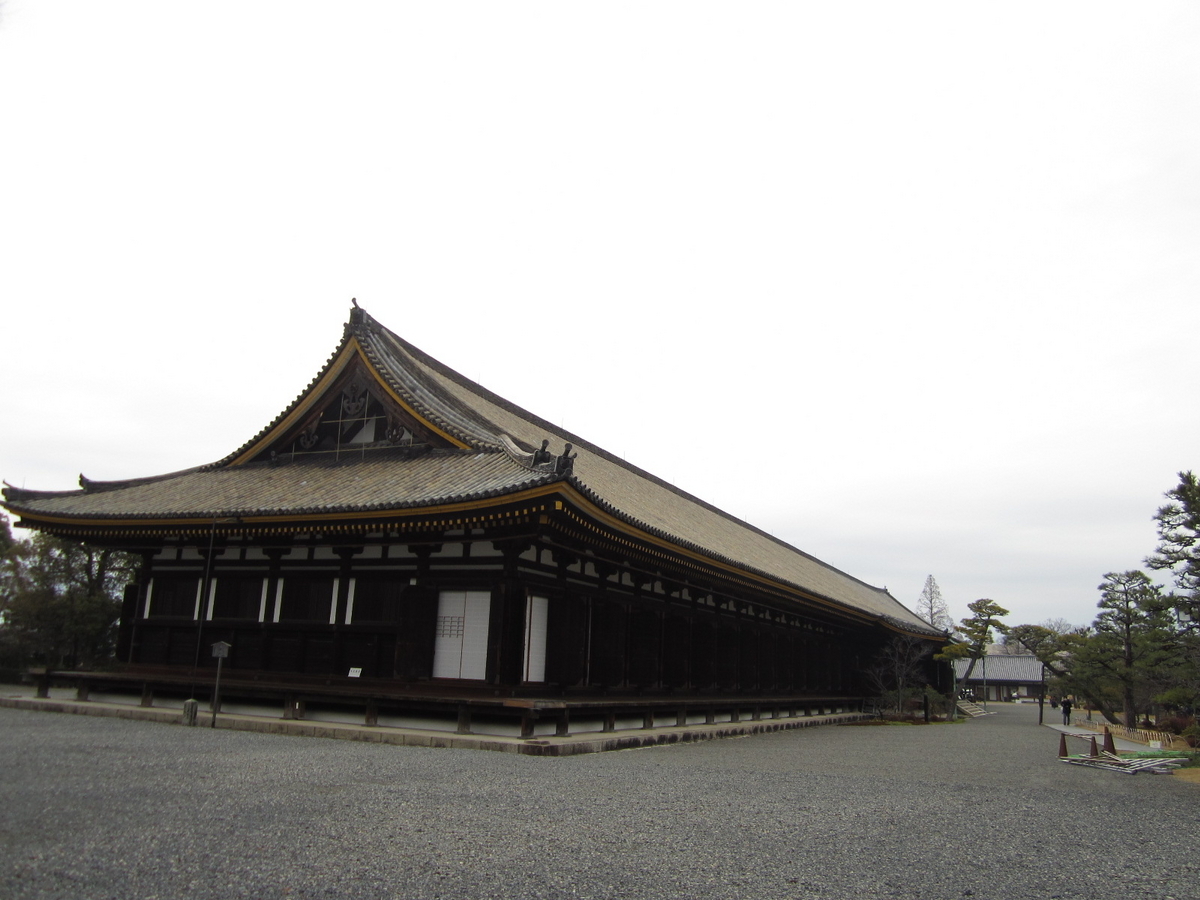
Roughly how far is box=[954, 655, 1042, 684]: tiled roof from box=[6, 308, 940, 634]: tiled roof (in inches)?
2795

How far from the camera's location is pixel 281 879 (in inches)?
210

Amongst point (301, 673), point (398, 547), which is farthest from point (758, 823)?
point (301, 673)

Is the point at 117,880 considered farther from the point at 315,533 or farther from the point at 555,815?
the point at 315,533

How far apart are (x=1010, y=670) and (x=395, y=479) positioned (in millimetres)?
85223

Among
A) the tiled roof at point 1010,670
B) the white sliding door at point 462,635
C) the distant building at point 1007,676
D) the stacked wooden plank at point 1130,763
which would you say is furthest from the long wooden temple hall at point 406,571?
the tiled roof at point 1010,670

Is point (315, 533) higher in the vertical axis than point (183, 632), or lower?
higher

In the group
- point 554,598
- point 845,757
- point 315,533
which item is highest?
point 315,533

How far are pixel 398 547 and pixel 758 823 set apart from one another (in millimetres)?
9693

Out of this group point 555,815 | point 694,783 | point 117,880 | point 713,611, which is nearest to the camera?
point 117,880

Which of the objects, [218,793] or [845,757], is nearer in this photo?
[218,793]

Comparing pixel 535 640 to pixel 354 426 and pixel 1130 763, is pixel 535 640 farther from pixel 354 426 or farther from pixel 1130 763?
pixel 1130 763

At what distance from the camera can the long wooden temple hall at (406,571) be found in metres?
14.4

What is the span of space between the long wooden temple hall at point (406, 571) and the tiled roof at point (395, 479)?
8 cm

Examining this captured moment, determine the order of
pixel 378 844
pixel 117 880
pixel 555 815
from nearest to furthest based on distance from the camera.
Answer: pixel 117 880, pixel 378 844, pixel 555 815
